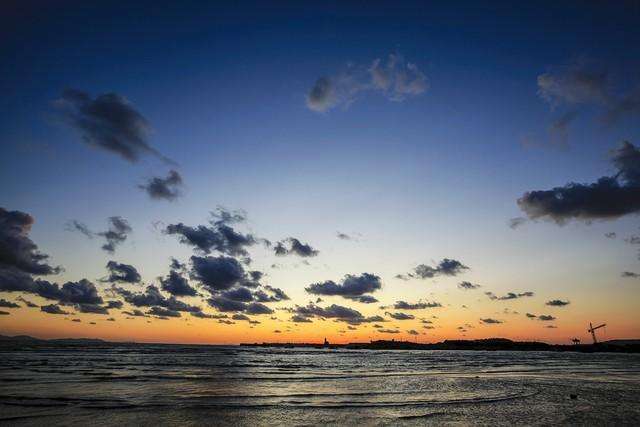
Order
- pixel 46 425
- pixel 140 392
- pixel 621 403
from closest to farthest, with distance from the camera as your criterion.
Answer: pixel 46 425, pixel 621 403, pixel 140 392

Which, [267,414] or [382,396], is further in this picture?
[382,396]

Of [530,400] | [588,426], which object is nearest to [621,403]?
[530,400]

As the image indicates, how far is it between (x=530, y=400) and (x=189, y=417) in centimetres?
1835

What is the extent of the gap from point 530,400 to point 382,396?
8.30 m

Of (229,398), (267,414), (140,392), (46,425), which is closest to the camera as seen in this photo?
(46,425)

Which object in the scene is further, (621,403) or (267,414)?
(621,403)

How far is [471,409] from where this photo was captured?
17844 millimetres

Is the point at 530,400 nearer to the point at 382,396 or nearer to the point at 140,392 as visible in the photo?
the point at 382,396

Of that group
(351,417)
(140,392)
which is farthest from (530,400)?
(140,392)

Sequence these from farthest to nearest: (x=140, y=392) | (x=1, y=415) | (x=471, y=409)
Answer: (x=140, y=392)
(x=471, y=409)
(x=1, y=415)

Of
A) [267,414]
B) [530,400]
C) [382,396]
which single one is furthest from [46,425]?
[530,400]

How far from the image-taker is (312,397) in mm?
21844

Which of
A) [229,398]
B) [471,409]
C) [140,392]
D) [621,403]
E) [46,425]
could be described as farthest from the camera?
[140,392]

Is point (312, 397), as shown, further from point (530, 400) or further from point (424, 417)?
point (530, 400)
